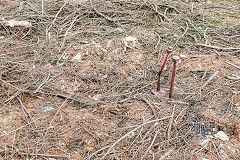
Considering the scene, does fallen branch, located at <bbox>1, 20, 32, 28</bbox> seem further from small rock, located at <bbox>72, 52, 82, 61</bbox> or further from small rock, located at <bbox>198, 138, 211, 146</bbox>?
small rock, located at <bbox>198, 138, 211, 146</bbox>

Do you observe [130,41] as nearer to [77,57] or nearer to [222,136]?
[77,57]

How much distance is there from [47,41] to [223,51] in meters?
2.50

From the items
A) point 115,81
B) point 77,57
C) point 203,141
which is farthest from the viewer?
point 77,57

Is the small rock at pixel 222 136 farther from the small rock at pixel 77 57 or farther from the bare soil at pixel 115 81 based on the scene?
the small rock at pixel 77 57

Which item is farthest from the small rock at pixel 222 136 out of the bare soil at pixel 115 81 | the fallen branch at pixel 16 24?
the fallen branch at pixel 16 24

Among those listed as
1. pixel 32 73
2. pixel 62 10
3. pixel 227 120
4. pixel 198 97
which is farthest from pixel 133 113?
pixel 62 10

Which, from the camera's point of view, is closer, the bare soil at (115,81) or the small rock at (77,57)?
the bare soil at (115,81)

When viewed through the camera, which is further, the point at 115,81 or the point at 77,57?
the point at 77,57

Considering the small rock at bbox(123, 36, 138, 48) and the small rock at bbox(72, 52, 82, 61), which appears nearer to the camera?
the small rock at bbox(72, 52, 82, 61)

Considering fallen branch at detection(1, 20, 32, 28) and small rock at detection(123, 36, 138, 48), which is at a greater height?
fallen branch at detection(1, 20, 32, 28)

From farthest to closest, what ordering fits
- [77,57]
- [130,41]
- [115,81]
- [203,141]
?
[130,41] < [77,57] < [115,81] < [203,141]

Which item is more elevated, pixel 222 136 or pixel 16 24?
pixel 16 24

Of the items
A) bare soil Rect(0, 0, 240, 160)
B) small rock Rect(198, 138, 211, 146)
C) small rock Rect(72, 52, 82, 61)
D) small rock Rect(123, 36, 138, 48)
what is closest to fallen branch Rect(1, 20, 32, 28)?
bare soil Rect(0, 0, 240, 160)

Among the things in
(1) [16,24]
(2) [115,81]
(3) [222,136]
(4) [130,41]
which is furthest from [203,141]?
(1) [16,24]
